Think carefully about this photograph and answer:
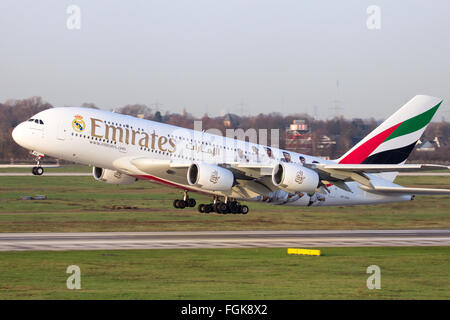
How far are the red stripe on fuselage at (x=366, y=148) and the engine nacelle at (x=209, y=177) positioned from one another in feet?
38.8

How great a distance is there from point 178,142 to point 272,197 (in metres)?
9.40

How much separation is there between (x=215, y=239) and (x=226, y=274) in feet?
48.4

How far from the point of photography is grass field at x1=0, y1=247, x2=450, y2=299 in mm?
32344

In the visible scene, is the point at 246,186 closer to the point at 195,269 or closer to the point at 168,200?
the point at 195,269

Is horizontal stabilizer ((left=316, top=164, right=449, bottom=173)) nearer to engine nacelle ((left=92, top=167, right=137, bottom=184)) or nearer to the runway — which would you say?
the runway

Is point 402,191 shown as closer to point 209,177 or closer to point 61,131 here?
point 209,177

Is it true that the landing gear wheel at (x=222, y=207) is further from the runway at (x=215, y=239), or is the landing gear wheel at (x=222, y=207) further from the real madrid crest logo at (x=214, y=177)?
the real madrid crest logo at (x=214, y=177)

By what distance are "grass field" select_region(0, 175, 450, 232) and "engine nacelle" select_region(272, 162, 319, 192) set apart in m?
8.75

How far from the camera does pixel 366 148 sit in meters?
60.8

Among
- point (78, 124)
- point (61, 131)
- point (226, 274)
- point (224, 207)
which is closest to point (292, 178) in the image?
point (224, 207)
